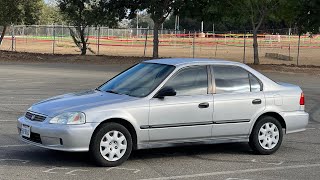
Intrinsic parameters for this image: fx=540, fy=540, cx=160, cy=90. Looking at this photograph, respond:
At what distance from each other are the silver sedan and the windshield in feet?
0.05

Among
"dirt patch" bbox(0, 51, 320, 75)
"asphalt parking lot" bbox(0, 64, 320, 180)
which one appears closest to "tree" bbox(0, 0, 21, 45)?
"dirt patch" bbox(0, 51, 320, 75)

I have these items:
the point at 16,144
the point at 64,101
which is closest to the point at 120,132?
the point at 64,101

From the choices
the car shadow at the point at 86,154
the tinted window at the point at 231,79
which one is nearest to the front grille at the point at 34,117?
the car shadow at the point at 86,154

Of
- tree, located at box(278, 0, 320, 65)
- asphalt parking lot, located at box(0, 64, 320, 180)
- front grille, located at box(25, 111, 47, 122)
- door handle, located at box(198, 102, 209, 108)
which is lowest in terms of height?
asphalt parking lot, located at box(0, 64, 320, 180)

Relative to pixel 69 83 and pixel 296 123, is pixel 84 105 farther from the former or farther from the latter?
pixel 69 83

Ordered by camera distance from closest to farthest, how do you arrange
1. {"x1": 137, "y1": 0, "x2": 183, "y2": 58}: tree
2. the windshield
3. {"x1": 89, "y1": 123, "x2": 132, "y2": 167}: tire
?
{"x1": 89, "y1": 123, "x2": 132, "y2": 167}: tire
the windshield
{"x1": 137, "y1": 0, "x2": 183, "y2": 58}: tree

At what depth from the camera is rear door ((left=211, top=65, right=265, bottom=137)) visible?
7.84 m

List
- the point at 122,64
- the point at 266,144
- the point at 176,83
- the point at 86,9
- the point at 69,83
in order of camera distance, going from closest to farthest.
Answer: the point at 176,83, the point at 266,144, the point at 69,83, the point at 122,64, the point at 86,9

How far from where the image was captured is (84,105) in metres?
7.12

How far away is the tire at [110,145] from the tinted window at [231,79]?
64.2 inches

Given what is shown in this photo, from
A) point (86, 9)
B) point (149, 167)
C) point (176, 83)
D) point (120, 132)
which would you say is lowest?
point (149, 167)

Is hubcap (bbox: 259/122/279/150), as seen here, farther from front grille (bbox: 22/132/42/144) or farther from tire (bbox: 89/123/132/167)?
front grille (bbox: 22/132/42/144)

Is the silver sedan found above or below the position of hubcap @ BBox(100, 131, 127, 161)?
above

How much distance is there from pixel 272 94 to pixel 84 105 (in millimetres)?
2981
